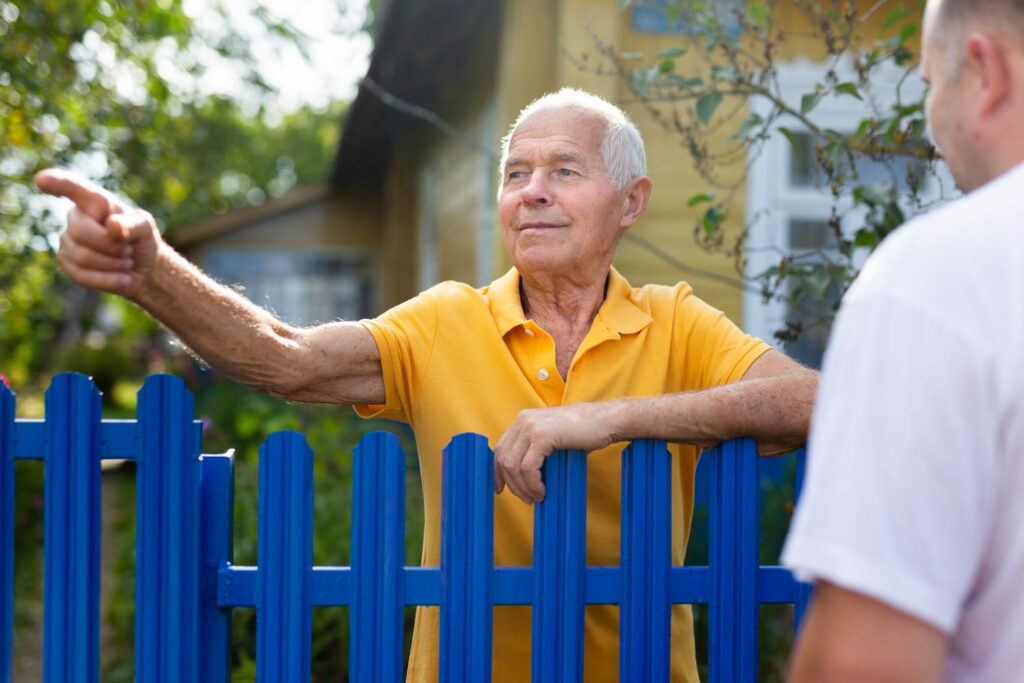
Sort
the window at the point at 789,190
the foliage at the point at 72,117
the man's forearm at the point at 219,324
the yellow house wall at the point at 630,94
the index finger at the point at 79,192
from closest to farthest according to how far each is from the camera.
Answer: the index finger at the point at 79,192 < the man's forearm at the point at 219,324 < the foliage at the point at 72,117 < the yellow house wall at the point at 630,94 < the window at the point at 789,190

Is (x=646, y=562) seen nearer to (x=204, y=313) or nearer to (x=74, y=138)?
(x=204, y=313)

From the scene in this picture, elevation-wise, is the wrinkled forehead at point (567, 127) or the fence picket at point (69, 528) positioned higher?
the wrinkled forehead at point (567, 127)

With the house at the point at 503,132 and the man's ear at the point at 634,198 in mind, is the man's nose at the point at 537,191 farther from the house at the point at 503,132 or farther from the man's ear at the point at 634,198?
the house at the point at 503,132

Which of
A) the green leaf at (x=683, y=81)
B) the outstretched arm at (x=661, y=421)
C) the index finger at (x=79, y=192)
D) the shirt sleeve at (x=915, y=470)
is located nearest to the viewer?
the shirt sleeve at (x=915, y=470)

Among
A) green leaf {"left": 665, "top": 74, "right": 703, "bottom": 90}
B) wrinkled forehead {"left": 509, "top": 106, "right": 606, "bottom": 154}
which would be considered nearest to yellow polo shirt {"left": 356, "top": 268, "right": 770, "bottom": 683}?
wrinkled forehead {"left": 509, "top": 106, "right": 606, "bottom": 154}

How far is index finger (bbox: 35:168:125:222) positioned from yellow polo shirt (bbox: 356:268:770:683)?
0.60 m

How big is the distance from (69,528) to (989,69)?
1.62 metres

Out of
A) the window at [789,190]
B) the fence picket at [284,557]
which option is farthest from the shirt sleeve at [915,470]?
the window at [789,190]

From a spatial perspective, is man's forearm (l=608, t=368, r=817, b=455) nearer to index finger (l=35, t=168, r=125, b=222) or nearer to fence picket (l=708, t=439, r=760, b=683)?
fence picket (l=708, t=439, r=760, b=683)

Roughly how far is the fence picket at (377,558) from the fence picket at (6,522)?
630 mm

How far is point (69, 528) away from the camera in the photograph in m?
Answer: 1.80

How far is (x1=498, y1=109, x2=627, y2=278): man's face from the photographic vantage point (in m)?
2.05

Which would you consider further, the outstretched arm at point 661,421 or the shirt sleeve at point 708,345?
the shirt sleeve at point 708,345

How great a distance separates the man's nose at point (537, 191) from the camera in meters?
2.04
